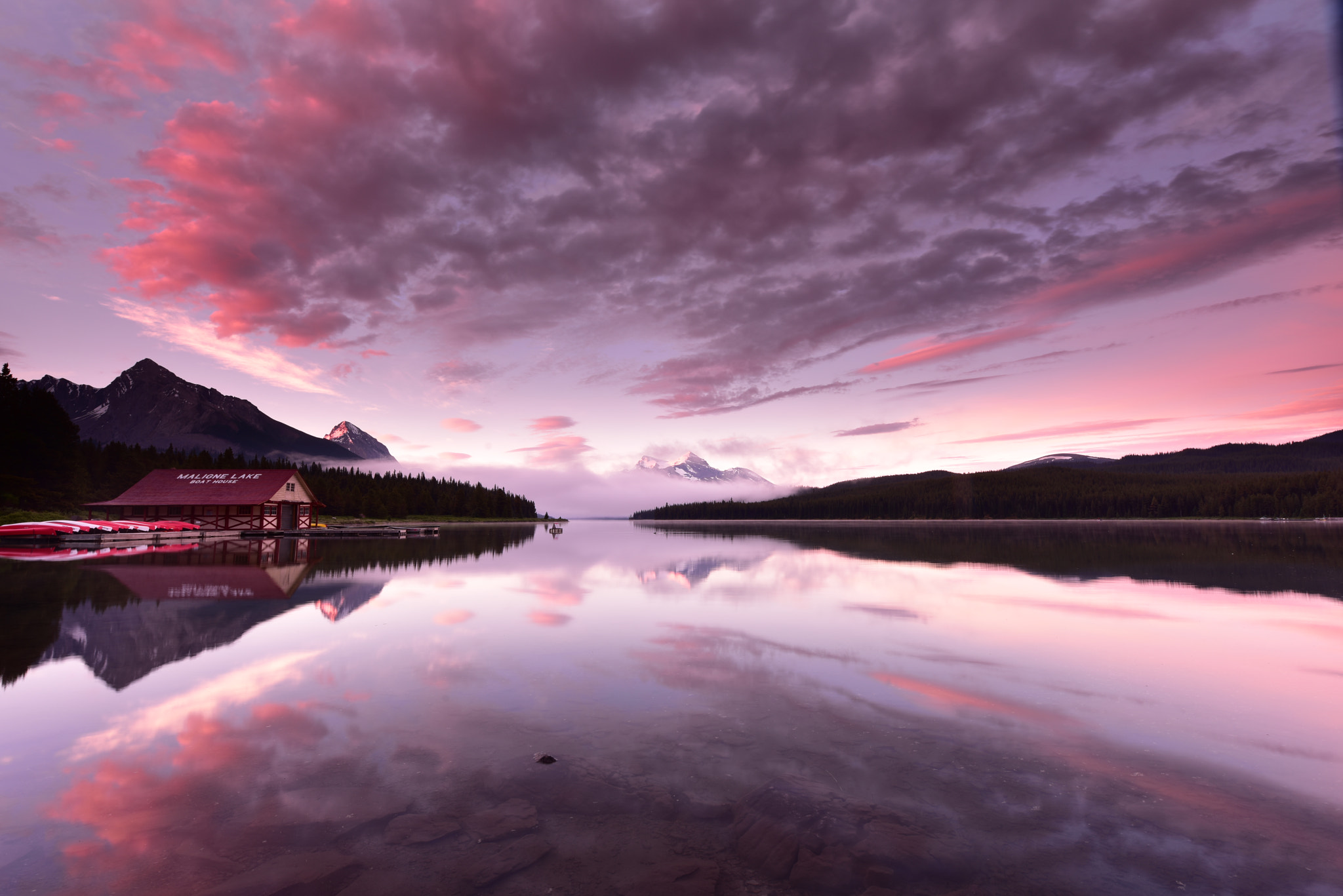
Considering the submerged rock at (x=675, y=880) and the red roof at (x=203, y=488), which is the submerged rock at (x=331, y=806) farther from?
the red roof at (x=203, y=488)

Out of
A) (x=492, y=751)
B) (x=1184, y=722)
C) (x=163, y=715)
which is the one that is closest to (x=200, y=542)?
(x=163, y=715)

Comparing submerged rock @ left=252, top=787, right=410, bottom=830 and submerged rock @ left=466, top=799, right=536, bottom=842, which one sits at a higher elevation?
submerged rock @ left=252, top=787, right=410, bottom=830

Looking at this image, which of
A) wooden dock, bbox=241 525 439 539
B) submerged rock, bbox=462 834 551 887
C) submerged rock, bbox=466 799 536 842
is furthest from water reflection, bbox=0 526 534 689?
wooden dock, bbox=241 525 439 539

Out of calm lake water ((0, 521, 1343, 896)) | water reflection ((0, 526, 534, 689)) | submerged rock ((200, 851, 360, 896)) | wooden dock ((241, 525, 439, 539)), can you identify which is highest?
wooden dock ((241, 525, 439, 539))

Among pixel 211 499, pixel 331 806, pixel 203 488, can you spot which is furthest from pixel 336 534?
pixel 331 806

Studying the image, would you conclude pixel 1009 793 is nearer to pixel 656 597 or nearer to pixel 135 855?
pixel 135 855

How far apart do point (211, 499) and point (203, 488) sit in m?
2.60

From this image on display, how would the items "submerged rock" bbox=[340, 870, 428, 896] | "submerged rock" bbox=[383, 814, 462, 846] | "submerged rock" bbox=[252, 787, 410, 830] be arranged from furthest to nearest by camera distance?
1. "submerged rock" bbox=[252, 787, 410, 830]
2. "submerged rock" bbox=[383, 814, 462, 846]
3. "submerged rock" bbox=[340, 870, 428, 896]

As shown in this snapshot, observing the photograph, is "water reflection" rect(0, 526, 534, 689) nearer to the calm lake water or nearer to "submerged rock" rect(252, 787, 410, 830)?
the calm lake water

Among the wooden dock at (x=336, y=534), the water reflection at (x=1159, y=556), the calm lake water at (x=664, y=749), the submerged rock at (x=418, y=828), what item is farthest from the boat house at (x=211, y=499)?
the submerged rock at (x=418, y=828)

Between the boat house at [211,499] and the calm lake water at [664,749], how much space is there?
4924cm

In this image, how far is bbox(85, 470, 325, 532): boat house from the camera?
62031 mm

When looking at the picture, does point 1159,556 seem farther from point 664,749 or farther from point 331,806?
point 331,806

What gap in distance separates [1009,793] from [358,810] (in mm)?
7906
